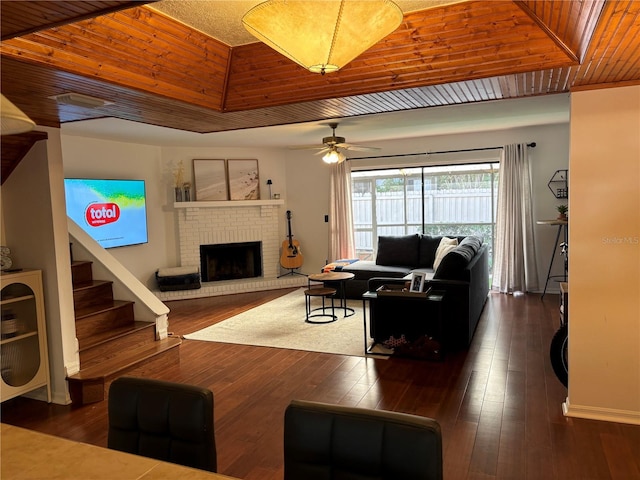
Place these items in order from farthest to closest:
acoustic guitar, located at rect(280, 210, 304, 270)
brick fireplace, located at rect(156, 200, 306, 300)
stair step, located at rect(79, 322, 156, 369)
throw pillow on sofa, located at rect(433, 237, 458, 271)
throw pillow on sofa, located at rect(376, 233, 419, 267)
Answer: acoustic guitar, located at rect(280, 210, 304, 270) → brick fireplace, located at rect(156, 200, 306, 300) → throw pillow on sofa, located at rect(376, 233, 419, 267) → throw pillow on sofa, located at rect(433, 237, 458, 271) → stair step, located at rect(79, 322, 156, 369)

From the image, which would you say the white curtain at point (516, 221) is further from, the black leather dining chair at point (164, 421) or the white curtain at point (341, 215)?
the black leather dining chair at point (164, 421)

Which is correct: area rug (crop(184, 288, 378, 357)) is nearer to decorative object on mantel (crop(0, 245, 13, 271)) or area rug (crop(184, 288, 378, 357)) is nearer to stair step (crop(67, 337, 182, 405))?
stair step (crop(67, 337, 182, 405))

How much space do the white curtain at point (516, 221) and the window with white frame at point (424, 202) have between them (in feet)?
1.08

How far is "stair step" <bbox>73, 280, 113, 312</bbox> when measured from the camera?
162 inches

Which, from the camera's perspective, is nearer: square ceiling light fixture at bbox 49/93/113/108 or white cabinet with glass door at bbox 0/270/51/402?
square ceiling light fixture at bbox 49/93/113/108

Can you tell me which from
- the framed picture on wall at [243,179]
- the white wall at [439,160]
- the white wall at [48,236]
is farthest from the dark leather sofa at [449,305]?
the framed picture on wall at [243,179]

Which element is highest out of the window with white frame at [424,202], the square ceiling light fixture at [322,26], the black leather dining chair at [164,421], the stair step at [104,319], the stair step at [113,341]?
the square ceiling light fixture at [322,26]

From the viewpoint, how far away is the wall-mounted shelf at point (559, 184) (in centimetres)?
653

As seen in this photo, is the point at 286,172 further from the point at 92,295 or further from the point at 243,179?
the point at 92,295

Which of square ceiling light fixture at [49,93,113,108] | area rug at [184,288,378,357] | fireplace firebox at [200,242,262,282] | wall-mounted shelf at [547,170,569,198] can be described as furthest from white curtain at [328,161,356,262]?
square ceiling light fixture at [49,93,113,108]

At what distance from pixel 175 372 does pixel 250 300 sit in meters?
2.90

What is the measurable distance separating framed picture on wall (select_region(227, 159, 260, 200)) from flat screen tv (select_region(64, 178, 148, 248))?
4.85 ft

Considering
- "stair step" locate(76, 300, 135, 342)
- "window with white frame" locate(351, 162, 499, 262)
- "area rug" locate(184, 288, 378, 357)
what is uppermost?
"window with white frame" locate(351, 162, 499, 262)

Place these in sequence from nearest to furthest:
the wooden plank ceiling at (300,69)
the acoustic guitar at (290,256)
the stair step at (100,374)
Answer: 1. the wooden plank ceiling at (300,69)
2. the stair step at (100,374)
3. the acoustic guitar at (290,256)
